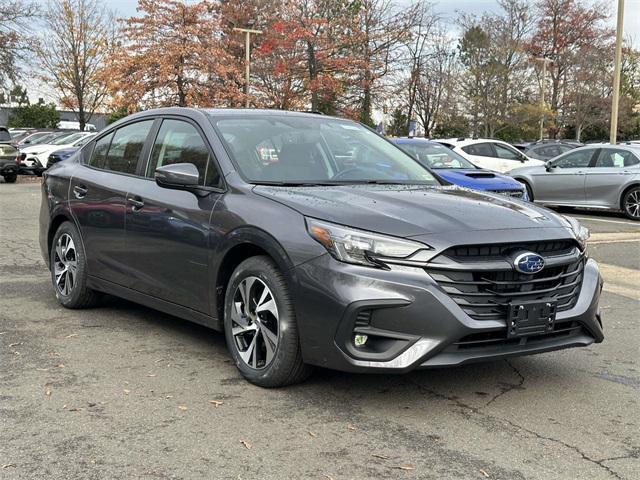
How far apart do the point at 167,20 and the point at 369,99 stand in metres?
10.1

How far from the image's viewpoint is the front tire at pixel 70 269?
6082 millimetres

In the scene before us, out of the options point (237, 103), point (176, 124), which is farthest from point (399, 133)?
point (176, 124)

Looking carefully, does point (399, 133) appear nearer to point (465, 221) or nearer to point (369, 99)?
point (369, 99)

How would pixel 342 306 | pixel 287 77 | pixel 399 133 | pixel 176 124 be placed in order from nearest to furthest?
pixel 342 306, pixel 176 124, pixel 287 77, pixel 399 133

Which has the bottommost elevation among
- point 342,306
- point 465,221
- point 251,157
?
point 342,306

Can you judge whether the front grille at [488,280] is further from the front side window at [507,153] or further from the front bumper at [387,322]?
the front side window at [507,153]

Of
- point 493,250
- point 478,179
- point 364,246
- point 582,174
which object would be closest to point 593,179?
point 582,174

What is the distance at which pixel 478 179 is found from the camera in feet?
40.0

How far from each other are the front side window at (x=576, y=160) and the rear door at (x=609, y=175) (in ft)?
0.71

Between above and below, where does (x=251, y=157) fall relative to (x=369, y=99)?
below

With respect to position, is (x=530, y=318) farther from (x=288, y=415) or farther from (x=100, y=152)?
(x=100, y=152)

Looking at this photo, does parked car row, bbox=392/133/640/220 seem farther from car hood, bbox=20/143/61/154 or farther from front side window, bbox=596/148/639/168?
car hood, bbox=20/143/61/154

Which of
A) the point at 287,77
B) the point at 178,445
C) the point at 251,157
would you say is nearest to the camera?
the point at 178,445

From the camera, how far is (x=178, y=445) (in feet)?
11.5
